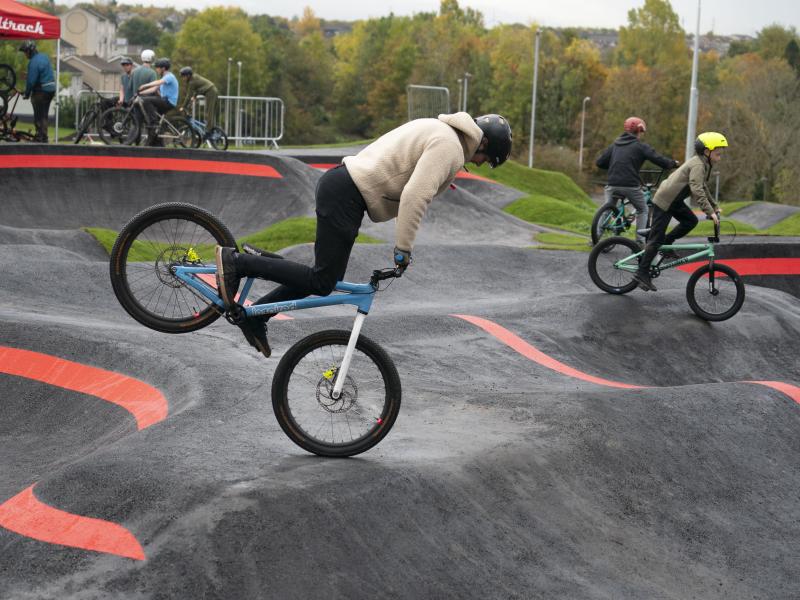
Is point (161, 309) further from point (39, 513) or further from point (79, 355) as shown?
point (79, 355)

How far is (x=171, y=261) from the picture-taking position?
6848 mm

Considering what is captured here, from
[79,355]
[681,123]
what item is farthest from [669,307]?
[681,123]

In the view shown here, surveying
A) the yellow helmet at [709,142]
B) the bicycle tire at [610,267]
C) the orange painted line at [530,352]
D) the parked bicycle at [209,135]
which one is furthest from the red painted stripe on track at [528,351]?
the parked bicycle at [209,135]

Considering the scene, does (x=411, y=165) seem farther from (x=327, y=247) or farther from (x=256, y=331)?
(x=256, y=331)

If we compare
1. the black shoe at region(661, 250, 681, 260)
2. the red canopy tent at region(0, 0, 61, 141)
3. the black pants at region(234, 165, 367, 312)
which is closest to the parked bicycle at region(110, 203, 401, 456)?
the black pants at region(234, 165, 367, 312)

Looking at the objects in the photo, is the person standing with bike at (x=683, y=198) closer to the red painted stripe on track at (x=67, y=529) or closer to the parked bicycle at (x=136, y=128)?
the red painted stripe on track at (x=67, y=529)

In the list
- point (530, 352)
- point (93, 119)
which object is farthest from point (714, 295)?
point (93, 119)

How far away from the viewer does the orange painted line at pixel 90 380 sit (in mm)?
8203

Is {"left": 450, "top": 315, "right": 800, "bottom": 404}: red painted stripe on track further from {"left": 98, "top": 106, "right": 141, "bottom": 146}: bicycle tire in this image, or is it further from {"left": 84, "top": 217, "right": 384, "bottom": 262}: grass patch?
{"left": 98, "top": 106, "right": 141, "bottom": 146}: bicycle tire

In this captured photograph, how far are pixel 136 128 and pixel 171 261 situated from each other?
18.8 metres

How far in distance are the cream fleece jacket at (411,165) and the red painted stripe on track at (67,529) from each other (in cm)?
244

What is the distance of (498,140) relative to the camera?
6469 millimetres

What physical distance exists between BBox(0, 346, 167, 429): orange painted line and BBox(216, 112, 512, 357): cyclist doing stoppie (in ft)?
6.65

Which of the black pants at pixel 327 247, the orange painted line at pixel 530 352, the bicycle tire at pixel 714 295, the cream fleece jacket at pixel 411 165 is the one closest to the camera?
the cream fleece jacket at pixel 411 165
